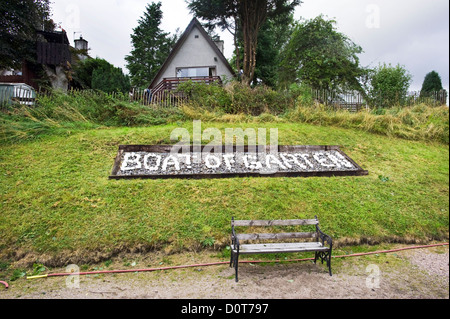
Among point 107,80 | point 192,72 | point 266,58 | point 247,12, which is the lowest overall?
point 107,80

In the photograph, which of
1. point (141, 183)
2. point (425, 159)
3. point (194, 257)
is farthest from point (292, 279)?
point (425, 159)

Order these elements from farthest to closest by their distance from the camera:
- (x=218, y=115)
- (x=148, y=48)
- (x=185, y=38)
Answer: (x=148, y=48) → (x=185, y=38) → (x=218, y=115)

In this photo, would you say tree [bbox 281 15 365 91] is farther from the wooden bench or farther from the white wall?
the wooden bench

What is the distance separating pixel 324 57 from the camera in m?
25.2

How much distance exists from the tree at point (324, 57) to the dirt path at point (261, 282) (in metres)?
21.9

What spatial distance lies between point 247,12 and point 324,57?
9.89m

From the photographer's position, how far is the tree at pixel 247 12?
63.4ft

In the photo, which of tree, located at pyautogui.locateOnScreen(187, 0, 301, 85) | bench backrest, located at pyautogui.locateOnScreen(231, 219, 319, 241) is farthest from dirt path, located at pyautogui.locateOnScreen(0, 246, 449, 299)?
tree, located at pyautogui.locateOnScreen(187, 0, 301, 85)

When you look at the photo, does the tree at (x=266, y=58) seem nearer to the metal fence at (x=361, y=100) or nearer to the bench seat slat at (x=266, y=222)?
the metal fence at (x=361, y=100)

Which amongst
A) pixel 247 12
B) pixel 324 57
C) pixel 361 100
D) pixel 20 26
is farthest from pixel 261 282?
pixel 324 57

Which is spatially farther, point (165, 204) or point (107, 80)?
point (107, 80)

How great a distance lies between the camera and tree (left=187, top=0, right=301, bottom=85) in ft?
63.4

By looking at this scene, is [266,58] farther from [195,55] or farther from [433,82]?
[433,82]

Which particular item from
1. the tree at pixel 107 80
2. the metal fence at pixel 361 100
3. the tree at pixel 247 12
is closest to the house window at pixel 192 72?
the tree at pixel 247 12
